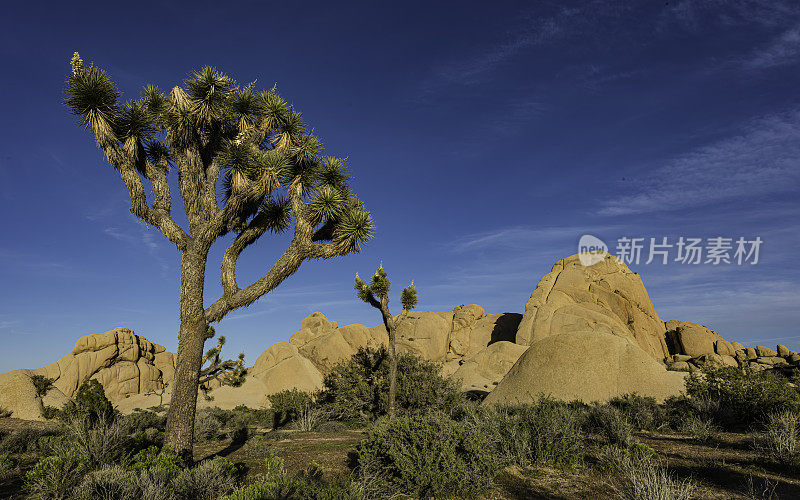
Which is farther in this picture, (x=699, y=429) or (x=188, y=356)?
(x=699, y=429)

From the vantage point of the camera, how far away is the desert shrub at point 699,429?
9969mm

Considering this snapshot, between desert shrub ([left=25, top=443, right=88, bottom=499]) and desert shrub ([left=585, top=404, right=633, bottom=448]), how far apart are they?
1026 cm

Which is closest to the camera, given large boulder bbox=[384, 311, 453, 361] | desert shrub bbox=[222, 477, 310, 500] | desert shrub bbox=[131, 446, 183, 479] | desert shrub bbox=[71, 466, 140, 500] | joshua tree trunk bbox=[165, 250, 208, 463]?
desert shrub bbox=[222, 477, 310, 500]

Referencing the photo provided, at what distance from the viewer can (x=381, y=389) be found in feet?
62.3

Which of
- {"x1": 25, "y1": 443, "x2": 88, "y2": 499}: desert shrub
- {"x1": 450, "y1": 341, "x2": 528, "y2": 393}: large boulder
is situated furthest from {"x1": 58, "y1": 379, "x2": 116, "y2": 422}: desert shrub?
{"x1": 450, "y1": 341, "x2": 528, "y2": 393}: large boulder

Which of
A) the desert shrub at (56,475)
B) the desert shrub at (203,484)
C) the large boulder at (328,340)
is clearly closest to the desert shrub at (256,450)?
the desert shrub at (203,484)

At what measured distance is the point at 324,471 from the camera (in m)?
7.71

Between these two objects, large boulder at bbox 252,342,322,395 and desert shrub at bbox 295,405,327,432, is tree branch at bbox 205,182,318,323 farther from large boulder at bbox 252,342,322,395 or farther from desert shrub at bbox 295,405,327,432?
large boulder at bbox 252,342,322,395

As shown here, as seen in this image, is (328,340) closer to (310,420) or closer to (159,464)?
(310,420)

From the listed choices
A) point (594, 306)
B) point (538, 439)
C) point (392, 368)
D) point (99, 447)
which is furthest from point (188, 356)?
point (594, 306)

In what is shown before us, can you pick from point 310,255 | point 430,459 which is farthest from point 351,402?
point 430,459

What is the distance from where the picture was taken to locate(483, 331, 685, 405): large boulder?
21.7m

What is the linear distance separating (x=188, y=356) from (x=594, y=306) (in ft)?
150

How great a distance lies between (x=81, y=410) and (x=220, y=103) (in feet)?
49.2
